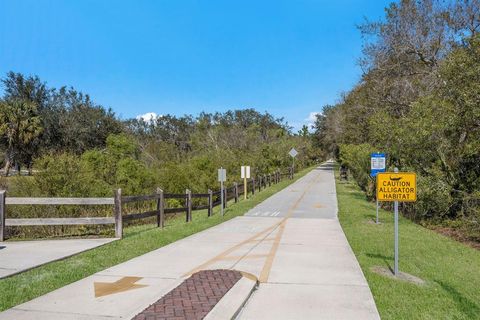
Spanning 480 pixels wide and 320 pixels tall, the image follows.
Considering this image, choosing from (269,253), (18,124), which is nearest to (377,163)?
(269,253)

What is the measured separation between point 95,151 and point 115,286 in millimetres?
19031

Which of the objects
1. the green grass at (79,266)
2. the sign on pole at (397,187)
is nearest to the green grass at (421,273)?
the sign on pole at (397,187)

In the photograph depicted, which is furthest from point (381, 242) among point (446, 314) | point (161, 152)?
point (161, 152)

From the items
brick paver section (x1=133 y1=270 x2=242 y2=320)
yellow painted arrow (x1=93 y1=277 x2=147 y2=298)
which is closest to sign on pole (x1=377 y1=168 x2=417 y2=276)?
brick paver section (x1=133 y1=270 x2=242 y2=320)

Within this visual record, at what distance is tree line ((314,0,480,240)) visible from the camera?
13.8 m

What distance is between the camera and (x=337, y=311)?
18.1 feet

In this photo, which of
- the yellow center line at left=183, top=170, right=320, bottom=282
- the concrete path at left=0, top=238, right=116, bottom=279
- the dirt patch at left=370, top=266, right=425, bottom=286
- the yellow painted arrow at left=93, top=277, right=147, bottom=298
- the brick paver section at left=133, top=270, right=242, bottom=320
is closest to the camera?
the brick paver section at left=133, top=270, right=242, bottom=320

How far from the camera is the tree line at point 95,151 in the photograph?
1384 centimetres

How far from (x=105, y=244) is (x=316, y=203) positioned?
1441 cm

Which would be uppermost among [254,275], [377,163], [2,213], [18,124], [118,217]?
[18,124]

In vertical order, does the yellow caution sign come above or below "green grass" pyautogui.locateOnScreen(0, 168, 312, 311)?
above

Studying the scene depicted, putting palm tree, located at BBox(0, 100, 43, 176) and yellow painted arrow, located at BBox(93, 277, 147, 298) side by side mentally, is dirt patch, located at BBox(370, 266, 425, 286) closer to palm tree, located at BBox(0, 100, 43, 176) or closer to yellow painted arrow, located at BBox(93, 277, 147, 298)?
yellow painted arrow, located at BBox(93, 277, 147, 298)

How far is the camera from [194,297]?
576 centimetres

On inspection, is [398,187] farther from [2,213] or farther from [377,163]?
[2,213]
